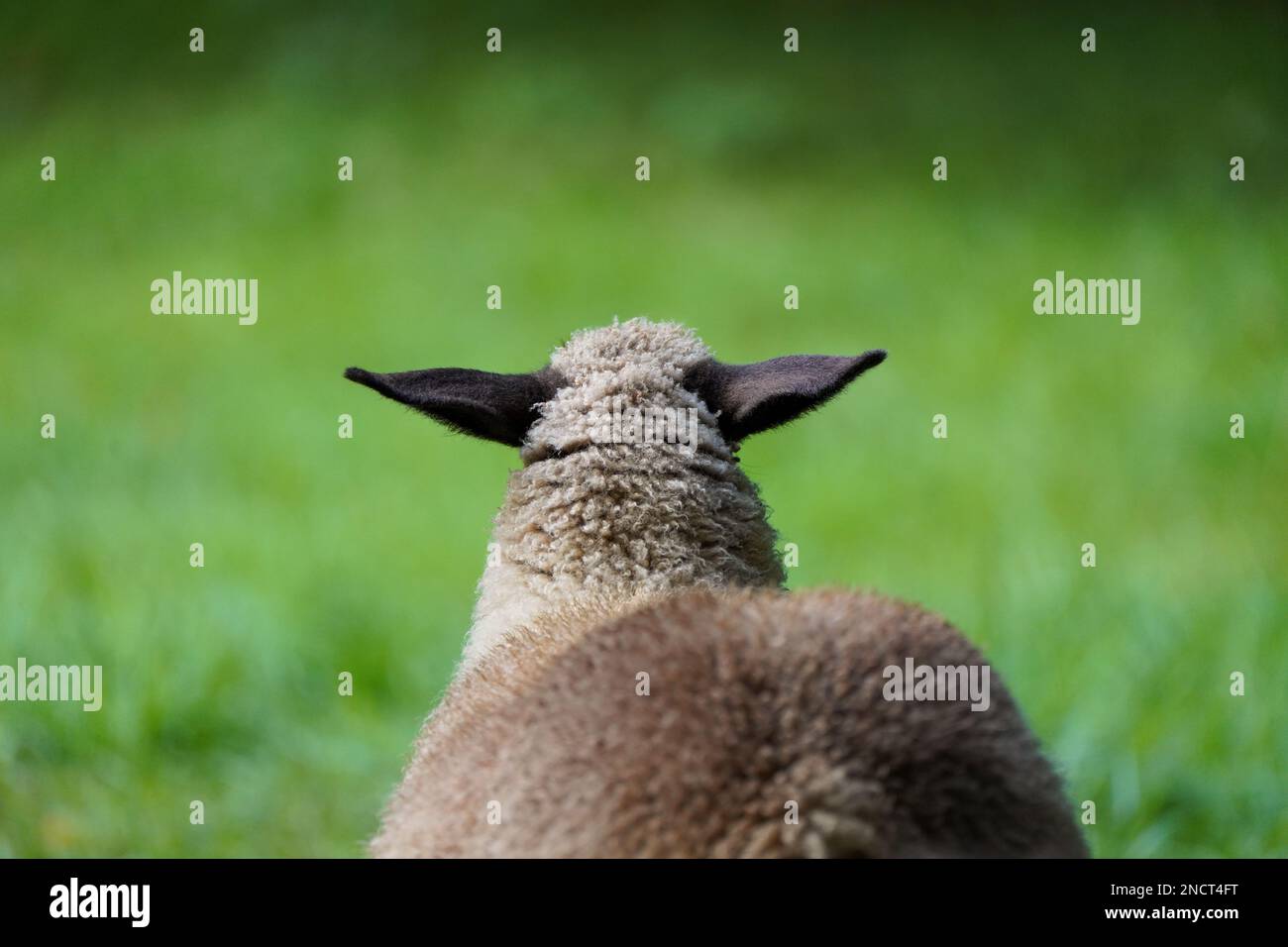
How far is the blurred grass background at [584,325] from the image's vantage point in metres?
6.96

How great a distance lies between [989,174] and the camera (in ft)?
50.3

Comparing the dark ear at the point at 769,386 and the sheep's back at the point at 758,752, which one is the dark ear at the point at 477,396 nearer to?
the dark ear at the point at 769,386

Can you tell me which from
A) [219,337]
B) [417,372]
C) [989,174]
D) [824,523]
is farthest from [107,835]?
[989,174]

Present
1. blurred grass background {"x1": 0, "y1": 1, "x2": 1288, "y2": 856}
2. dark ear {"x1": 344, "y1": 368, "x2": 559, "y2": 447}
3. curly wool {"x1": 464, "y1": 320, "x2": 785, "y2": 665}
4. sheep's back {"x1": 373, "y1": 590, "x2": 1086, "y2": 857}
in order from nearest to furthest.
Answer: sheep's back {"x1": 373, "y1": 590, "x2": 1086, "y2": 857}, dark ear {"x1": 344, "y1": 368, "x2": 559, "y2": 447}, curly wool {"x1": 464, "y1": 320, "x2": 785, "y2": 665}, blurred grass background {"x1": 0, "y1": 1, "x2": 1288, "y2": 856}

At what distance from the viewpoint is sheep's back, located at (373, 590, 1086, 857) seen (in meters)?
2.72

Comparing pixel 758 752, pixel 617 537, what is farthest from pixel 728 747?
pixel 617 537

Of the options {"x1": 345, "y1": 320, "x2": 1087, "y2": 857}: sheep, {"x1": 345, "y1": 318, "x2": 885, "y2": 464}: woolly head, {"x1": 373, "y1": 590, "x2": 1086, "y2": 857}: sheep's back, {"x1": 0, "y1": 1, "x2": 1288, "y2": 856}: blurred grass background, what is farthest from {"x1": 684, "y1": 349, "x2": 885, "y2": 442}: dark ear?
{"x1": 0, "y1": 1, "x2": 1288, "y2": 856}: blurred grass background

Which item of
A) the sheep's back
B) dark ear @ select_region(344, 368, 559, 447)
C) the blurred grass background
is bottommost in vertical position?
the sheep's back

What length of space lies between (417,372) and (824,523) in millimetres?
5794

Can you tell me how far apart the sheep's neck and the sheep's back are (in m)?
0.88

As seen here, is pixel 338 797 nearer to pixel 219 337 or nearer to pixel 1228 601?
pixel 1228 601

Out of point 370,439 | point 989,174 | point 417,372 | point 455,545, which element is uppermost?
point 989,174

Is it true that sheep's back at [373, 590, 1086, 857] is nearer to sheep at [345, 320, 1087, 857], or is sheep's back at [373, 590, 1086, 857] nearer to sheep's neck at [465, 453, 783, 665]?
sheep at [345, 320, 1087, 857]

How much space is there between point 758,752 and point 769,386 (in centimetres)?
164
